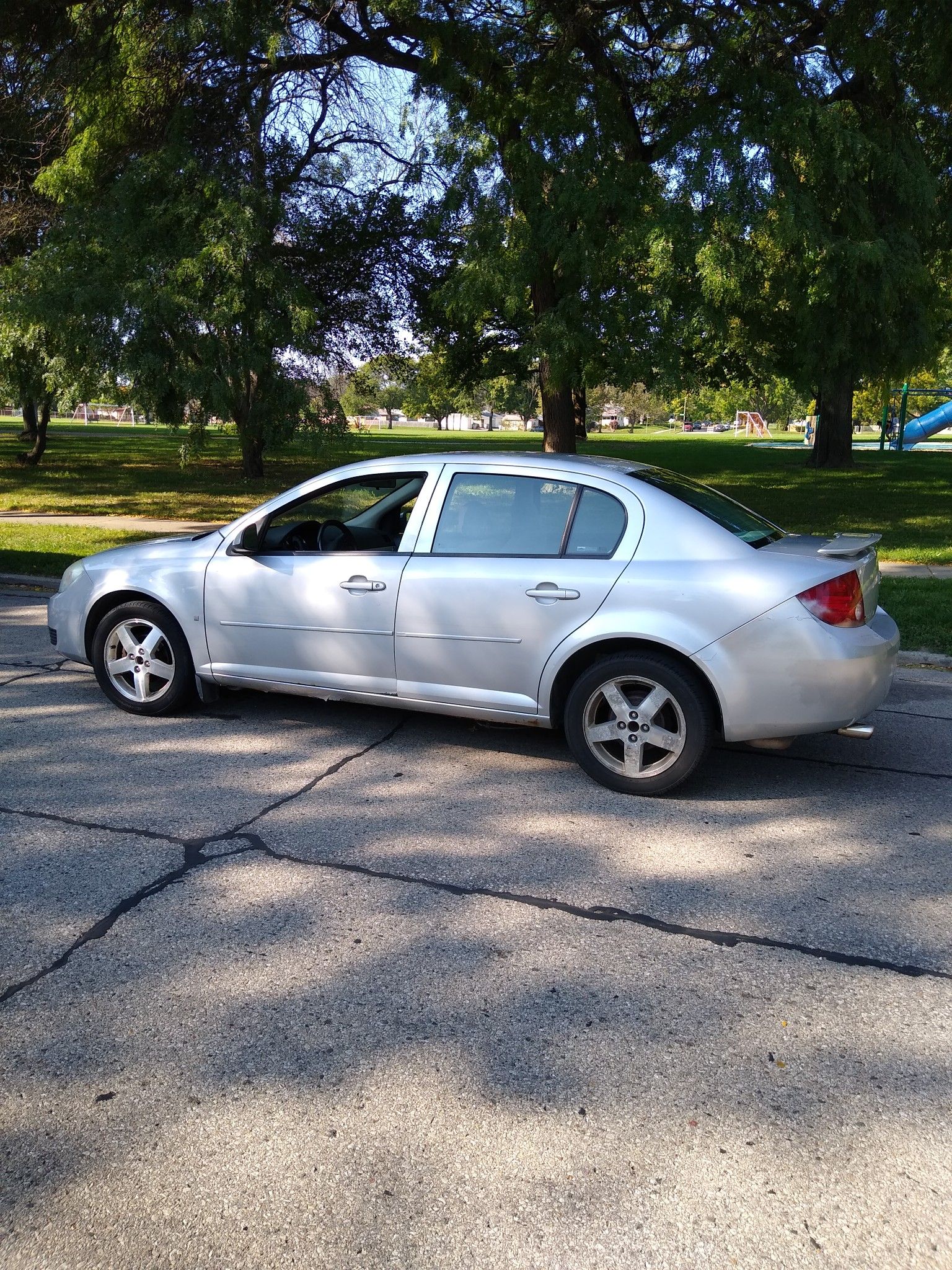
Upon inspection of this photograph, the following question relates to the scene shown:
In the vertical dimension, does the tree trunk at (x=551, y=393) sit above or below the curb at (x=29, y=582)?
above

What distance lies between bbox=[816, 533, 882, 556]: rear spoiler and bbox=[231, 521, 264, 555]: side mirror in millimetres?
2978

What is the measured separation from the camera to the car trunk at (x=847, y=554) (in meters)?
5.11

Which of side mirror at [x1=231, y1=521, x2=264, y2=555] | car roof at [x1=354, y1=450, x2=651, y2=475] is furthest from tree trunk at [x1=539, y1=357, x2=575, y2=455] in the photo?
side mirror at [x1=231, y1=521, x2=264, y2=555]

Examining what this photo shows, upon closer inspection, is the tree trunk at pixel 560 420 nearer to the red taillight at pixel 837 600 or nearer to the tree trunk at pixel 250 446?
the tree trunk at pixel 250 446

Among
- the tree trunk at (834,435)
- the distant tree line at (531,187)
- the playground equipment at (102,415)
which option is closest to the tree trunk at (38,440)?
the distant tree line at (531,187)

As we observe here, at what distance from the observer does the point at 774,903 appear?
13.4 ft

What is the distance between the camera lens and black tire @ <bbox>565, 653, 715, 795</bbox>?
502 centimetres

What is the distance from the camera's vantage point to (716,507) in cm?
560

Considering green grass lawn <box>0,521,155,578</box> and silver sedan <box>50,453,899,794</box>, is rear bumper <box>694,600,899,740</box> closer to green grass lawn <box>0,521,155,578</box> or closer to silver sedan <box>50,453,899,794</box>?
silver sedan <box>50,453,899,794</box>

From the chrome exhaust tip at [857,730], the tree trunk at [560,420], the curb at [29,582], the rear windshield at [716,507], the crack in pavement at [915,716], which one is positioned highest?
the tree trunk at [560,420]

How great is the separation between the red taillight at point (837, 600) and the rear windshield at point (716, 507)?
427 mm

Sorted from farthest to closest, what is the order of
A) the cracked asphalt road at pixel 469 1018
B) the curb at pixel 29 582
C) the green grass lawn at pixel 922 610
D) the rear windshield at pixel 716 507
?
1. the curb at pixel 29 582
2. the green grass lawn at pixel 922 610
3. the rear windshield at pixel 716 507
4. the cracked asphalt road at pixel 469 1018

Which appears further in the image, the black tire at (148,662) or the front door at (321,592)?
the black tire at (148,662)

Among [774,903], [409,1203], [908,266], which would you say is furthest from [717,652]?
[908,266]
